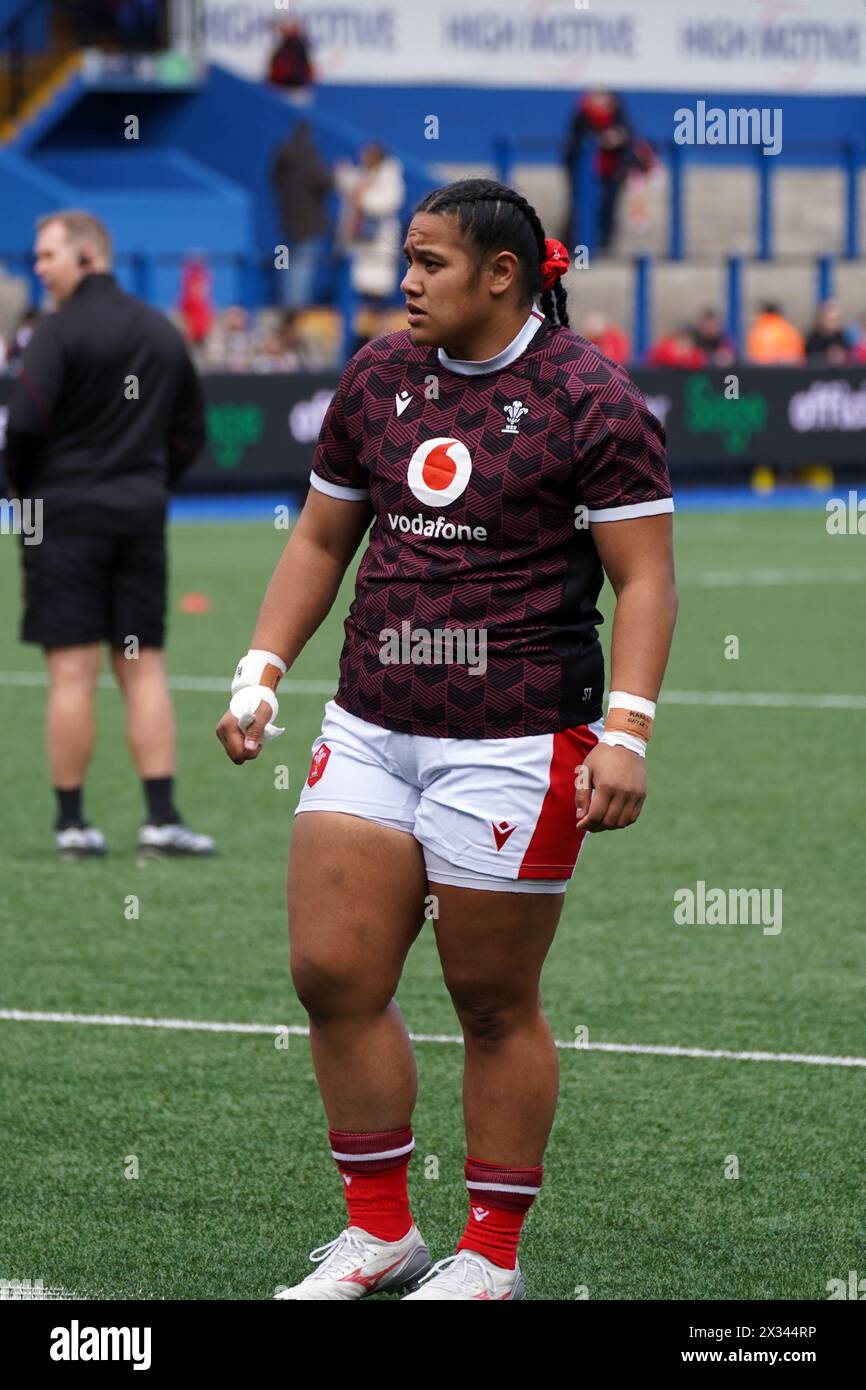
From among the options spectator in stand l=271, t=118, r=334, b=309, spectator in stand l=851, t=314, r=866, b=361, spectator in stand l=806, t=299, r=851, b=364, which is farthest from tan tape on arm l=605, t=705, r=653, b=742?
spectator in stand l=271, t=118, r=334, b=309

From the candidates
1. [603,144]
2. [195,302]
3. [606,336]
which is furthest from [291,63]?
[195,302]

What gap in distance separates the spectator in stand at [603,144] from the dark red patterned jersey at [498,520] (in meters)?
25.8

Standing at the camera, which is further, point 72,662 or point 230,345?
point 230,345

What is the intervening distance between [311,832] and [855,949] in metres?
3.35

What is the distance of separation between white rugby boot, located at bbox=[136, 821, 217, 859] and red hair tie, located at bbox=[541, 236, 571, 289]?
4.55m

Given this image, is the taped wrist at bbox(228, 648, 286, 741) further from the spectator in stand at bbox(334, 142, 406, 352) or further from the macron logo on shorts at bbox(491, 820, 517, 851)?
the spectator in stand at bbox(334, 142, 406, 352)

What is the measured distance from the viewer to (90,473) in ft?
27.8

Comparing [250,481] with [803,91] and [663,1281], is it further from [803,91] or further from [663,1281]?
[663,1281]

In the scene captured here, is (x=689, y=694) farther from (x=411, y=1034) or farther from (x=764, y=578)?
(x=411, y=1034)

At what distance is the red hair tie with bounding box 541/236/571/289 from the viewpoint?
444 cm

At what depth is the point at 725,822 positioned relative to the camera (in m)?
9.32

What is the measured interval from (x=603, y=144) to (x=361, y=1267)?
26445 millimetres

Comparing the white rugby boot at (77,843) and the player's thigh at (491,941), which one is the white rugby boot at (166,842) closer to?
the white rugby boot at (77,843)

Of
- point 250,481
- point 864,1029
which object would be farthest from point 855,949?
point 250,481
